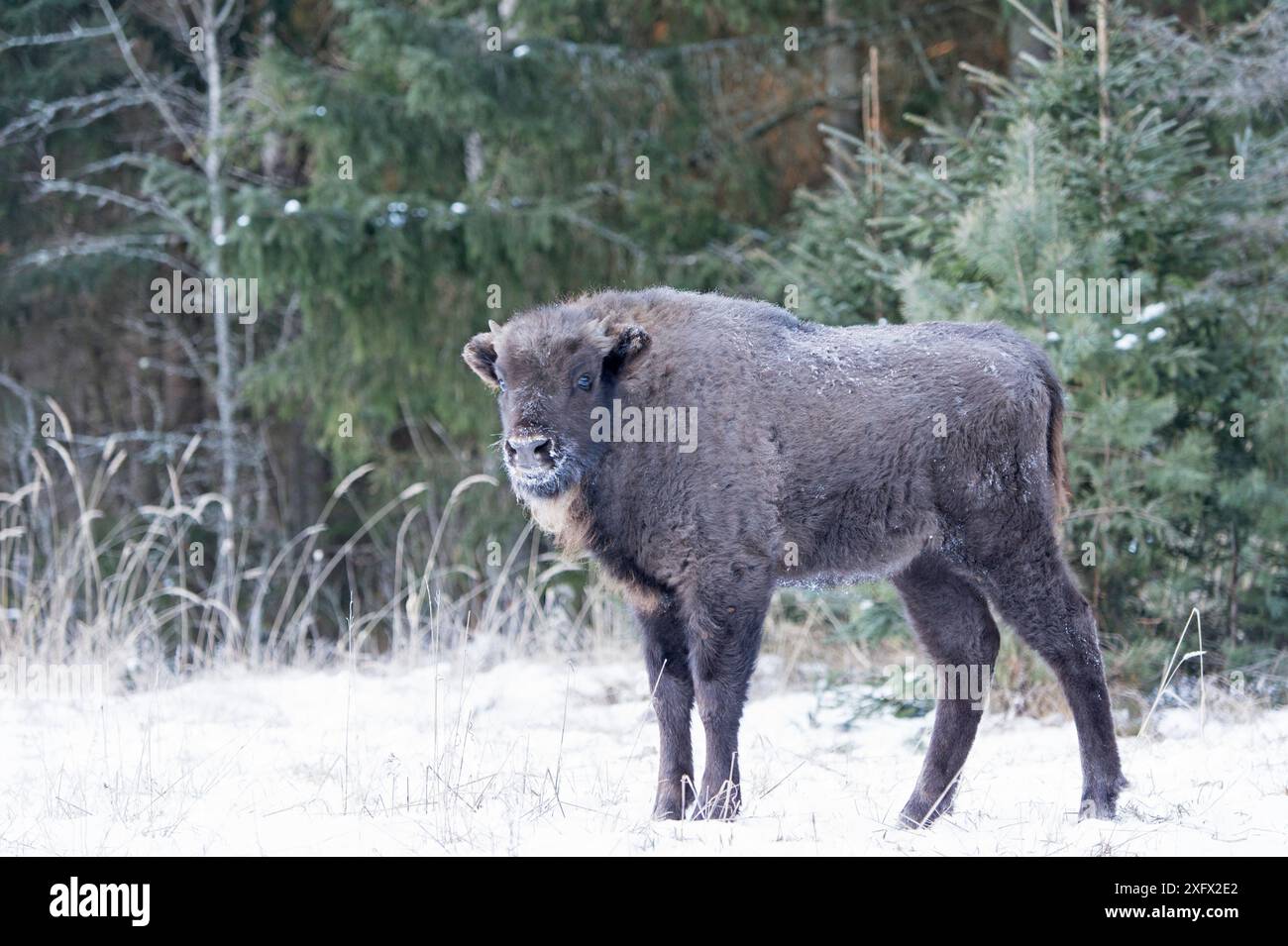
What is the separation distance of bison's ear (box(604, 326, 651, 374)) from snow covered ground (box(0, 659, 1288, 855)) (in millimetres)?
1702

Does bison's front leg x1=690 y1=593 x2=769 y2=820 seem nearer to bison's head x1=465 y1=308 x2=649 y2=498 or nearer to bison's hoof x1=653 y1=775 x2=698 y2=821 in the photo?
bison's hoof x1=653 y1=775 x2=698 y2=821

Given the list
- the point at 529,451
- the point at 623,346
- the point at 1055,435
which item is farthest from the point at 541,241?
the point at 529,451

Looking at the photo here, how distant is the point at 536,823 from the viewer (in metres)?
5.40

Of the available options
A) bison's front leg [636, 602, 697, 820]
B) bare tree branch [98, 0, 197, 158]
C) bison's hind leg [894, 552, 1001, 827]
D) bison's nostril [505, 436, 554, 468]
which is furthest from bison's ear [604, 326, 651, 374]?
bare tree branch [98, 0, 197, 158]

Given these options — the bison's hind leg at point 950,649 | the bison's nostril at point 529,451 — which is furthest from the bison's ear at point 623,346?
the bison's hind leg at point 950,649

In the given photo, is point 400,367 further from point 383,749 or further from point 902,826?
point 902,826

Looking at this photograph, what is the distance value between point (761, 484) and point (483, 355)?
1.47 meters

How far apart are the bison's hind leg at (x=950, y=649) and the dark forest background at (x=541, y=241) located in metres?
2.19

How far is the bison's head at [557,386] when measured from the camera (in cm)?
591

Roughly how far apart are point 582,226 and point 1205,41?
18.8 feet

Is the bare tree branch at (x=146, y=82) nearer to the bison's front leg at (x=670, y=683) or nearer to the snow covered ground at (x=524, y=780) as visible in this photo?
the snow covered ground at (x=524, y=780)

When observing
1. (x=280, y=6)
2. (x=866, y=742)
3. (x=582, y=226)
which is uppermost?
(x=280, y=6)

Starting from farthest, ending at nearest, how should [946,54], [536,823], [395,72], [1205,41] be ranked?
[946,54] → [395,72] → [1205,41] → [536,823]

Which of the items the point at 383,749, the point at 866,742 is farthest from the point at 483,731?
the point at 866,742
